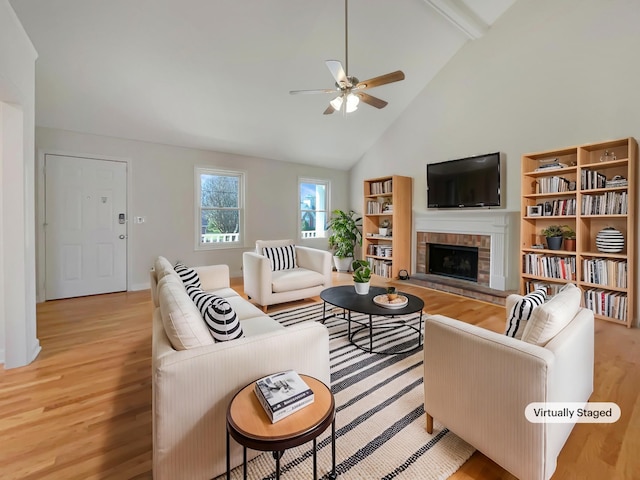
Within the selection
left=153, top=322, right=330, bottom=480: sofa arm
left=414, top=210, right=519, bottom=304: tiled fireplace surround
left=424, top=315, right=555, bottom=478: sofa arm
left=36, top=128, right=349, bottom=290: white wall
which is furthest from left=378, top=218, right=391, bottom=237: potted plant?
left=153, top=322, right=330, bottom=480: sofa arm

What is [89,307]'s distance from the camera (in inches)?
142

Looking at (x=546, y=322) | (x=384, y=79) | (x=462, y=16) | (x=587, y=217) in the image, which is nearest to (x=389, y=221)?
(x=587, y=217)

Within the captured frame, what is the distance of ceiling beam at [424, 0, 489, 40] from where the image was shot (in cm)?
355

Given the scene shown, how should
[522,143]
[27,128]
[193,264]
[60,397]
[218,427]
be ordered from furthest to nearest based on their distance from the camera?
[193,264], [522,143], [27,128], [60,397], [218,427]

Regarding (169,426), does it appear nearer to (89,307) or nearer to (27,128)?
(27,128)

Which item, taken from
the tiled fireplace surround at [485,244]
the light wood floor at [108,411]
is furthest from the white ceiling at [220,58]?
the light wood floor at [108,411]

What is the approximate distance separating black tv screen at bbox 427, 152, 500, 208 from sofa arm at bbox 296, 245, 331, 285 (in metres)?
2.20

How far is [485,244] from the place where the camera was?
4.25 meters

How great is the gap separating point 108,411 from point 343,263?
4672 mm

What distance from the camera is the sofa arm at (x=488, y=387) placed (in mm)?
1085

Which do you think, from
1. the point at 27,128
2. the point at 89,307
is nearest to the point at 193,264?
the point at 89,307

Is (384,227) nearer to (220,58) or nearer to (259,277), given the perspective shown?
(259,277)

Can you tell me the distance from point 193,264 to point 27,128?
2955 mm

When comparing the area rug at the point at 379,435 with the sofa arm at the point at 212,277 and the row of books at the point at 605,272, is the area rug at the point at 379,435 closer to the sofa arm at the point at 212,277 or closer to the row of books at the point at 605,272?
the sofa arm at the point at 212,277
